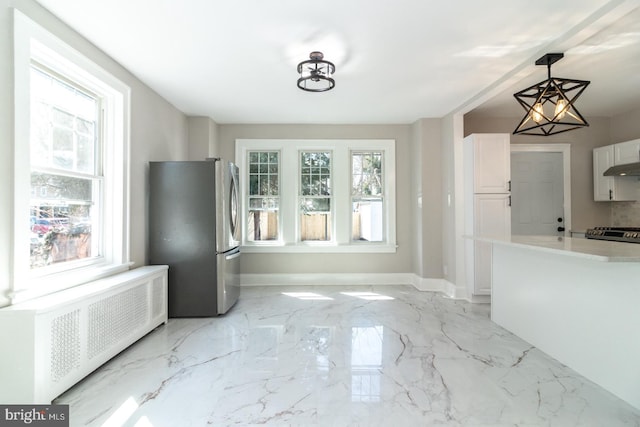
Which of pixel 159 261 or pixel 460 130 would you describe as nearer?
pixel 159 261

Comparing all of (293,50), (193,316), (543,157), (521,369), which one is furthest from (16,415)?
(543,157)

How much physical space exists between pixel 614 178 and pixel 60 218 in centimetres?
663

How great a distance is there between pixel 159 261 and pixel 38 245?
1.26 metres

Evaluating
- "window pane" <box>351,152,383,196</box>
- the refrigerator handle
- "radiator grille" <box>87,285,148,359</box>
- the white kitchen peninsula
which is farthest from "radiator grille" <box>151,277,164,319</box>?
the white kitchen peninsula

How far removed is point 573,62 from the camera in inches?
116

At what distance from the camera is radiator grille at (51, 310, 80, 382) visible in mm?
1877

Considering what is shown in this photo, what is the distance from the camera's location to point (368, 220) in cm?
508

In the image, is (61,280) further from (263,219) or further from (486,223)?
(486,223)

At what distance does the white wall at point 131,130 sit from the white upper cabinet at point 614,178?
20.2 feet

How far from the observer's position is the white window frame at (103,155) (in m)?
1.91

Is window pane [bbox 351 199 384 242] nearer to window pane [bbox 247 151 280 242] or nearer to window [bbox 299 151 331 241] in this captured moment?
window [bbox 299 151 331 241]

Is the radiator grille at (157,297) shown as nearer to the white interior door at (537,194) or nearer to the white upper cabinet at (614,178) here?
the white interior door at (537,194)

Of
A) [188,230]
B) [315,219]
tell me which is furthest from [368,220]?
[188,230]

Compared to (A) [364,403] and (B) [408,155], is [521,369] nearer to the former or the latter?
(A) [364,403]
